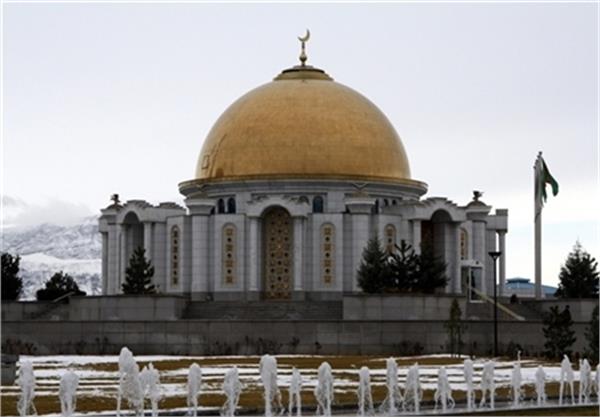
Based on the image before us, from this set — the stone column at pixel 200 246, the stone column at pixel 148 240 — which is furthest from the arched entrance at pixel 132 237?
the stone column at pixel 200 246

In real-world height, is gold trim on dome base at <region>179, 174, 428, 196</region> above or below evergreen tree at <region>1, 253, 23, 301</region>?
above

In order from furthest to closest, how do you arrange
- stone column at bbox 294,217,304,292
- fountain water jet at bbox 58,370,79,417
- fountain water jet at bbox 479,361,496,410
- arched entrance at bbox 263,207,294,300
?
arched entrance at bbox 263,207,294,300 < stone column at bbox 294,217,304,292 < fountain water jet at bbox 479,361,496,410 < fountain water jet at bbox 58,370,79,417

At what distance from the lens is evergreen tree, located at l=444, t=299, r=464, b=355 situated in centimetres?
5231

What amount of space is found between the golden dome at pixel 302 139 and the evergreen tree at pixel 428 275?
6889 mm

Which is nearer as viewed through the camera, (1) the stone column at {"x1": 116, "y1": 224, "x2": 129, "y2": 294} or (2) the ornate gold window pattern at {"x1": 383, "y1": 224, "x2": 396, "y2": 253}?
(2) the ornate gold window pattern at {"x1": 383, "y1": 224, "x2": 396, "y2": 253}

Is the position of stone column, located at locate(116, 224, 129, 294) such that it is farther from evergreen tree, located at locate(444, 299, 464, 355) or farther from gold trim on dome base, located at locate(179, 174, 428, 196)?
evergreen tree, located at locate(444, 299, 464, 355)

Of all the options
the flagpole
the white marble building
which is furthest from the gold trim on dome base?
the flagpole

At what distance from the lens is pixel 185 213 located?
Answer: 7256 cm

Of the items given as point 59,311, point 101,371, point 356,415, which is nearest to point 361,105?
point 59,311

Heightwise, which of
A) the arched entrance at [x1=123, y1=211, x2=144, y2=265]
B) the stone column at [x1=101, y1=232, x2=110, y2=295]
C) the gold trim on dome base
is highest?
the gold trim on dome base

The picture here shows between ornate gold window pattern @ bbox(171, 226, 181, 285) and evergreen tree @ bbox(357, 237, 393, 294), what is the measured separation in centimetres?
990

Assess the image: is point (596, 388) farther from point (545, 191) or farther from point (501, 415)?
point (545, 191)

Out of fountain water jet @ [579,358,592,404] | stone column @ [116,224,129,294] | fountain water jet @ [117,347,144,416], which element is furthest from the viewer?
stone column @ [116,224,129,294]

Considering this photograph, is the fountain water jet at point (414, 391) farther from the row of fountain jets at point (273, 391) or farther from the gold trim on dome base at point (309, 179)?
the gold trim on dome base at point (309, 179)
